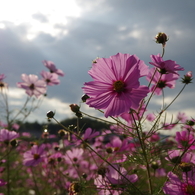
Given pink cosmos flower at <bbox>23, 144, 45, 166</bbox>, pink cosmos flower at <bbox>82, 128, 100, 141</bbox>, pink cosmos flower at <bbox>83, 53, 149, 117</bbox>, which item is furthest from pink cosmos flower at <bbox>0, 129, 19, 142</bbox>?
pink cosmos flower at <bbox>83, 53, 149, 117</bbox>

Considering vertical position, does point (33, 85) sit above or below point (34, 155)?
above

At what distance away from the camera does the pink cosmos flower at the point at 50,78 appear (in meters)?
2.37

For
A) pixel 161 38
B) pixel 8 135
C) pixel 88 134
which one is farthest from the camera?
pixel 8 135

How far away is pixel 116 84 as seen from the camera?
0.80 meters

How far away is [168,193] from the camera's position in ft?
2.31

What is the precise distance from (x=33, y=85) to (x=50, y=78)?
0.66ft

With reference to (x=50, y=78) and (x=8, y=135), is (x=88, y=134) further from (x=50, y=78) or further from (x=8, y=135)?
(x=50, y=78)

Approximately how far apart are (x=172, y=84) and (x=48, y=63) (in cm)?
162

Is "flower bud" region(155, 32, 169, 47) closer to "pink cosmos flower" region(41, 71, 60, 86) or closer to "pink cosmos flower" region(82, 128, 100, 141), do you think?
"pink cosmos flower" region(82, 128, 100, 141)

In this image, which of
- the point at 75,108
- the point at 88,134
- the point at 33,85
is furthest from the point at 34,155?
the point at 75,108

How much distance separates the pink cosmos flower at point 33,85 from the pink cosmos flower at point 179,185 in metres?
1.71

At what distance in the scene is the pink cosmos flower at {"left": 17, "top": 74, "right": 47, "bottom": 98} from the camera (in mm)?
2244

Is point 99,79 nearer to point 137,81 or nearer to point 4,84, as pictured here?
point 137,81

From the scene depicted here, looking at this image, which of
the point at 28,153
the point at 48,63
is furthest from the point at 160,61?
the point at 48,63
